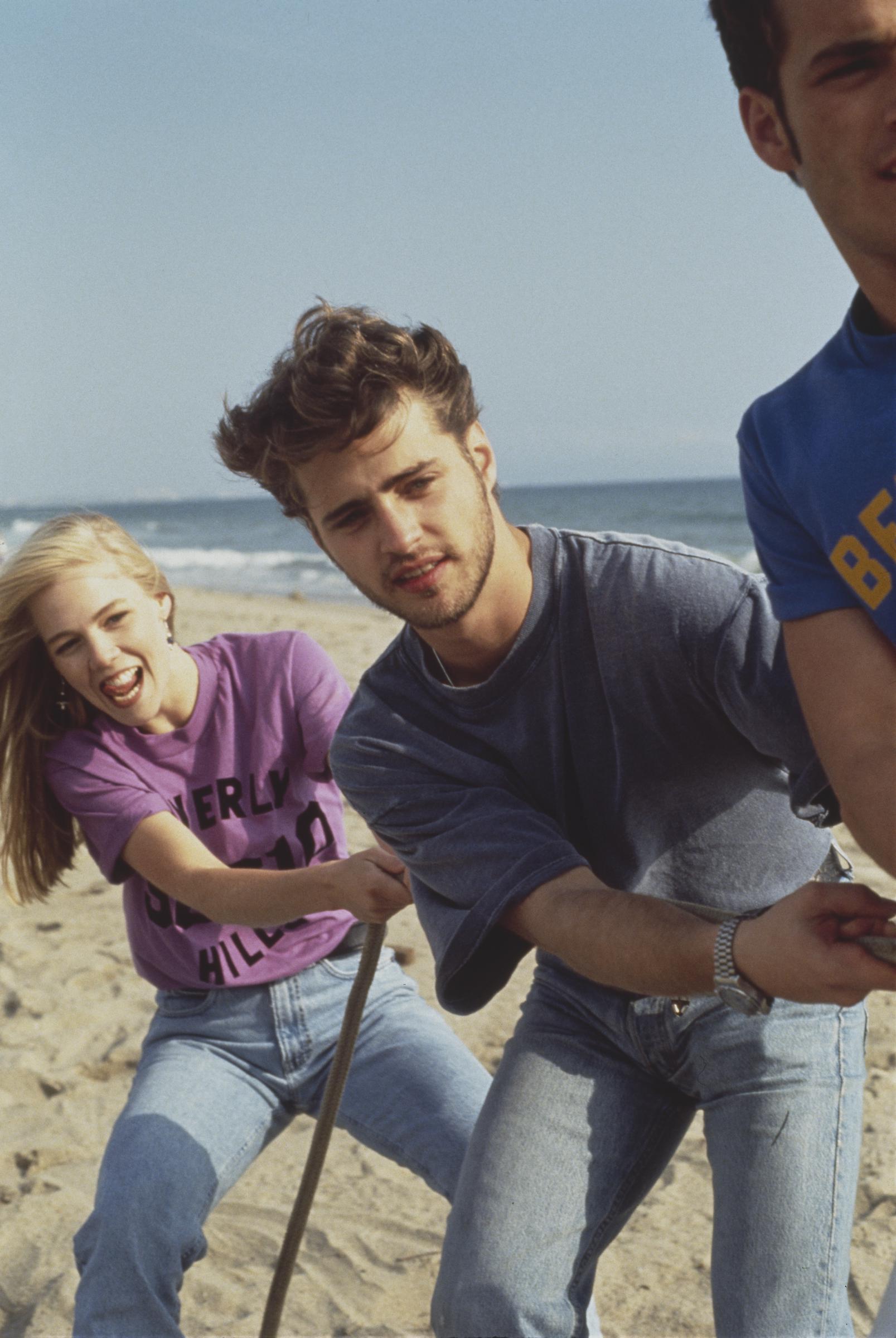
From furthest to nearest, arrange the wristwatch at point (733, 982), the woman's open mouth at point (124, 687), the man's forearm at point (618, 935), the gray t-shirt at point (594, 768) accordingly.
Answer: the woman's open mouth at point (124, 687) < the gray t-shirt at point (594, 768) < the man's forearm at point (618, 935) < the wristwatch at point (733, 982)

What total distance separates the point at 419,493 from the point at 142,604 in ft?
3.07

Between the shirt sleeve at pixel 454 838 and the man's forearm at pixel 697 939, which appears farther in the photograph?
the shirt sleeve at pixel 454 838

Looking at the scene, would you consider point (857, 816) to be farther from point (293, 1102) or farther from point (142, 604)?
point (142, 604)

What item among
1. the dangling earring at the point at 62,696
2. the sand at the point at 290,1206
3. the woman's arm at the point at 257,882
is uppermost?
the dangling earring at the point at 62,696

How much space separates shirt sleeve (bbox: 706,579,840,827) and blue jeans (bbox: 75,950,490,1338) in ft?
3.36

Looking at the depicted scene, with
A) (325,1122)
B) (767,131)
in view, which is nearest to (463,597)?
(767,131)

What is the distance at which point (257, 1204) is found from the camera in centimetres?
344

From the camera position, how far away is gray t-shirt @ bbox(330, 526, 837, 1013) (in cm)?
225

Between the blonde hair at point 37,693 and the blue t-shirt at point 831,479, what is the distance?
1.74 metres

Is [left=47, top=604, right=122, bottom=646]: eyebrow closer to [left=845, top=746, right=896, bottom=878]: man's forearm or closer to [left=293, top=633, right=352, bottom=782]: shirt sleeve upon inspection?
[left=293, top=633, right=352, bottom=782]: shirt sleeve

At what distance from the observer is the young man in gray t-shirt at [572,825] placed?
6.90ft

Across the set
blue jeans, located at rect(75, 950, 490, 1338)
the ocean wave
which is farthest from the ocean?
blue jeans, located at rect(75, 950, 490, 1338)

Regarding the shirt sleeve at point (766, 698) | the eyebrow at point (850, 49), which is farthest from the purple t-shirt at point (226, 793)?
the eyebrow at point (850, 49)

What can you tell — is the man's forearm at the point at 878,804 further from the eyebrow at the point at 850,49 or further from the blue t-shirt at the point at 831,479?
the eyebrow at the point at 850,49
